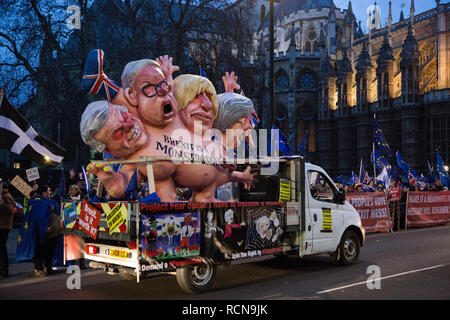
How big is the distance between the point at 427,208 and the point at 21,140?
1644cm

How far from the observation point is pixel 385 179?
1895 cm

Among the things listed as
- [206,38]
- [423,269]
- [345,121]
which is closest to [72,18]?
[206,38]

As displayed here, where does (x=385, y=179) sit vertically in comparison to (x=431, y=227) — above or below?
above

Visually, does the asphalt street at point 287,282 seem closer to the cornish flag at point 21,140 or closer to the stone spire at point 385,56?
the cornish flag at point 21,140

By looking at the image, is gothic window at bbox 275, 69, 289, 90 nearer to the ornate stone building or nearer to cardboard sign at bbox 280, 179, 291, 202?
the ornate stone building

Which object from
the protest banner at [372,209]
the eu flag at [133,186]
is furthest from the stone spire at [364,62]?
the eu flag at [133,186]

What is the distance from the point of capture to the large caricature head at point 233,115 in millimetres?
9172

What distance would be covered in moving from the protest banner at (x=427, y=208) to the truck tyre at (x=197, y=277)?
12.9 metres

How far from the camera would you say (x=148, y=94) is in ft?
25.7

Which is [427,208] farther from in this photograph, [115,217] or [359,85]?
[359,85]

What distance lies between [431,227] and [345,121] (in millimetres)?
32368

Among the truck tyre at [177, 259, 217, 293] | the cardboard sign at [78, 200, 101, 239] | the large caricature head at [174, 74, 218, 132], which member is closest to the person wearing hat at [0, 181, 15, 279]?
the cardboard sign at [78, 200, 101, 239]

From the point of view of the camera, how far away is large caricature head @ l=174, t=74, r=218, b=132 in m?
8.40

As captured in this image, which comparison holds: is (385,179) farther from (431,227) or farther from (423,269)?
(423,269)
